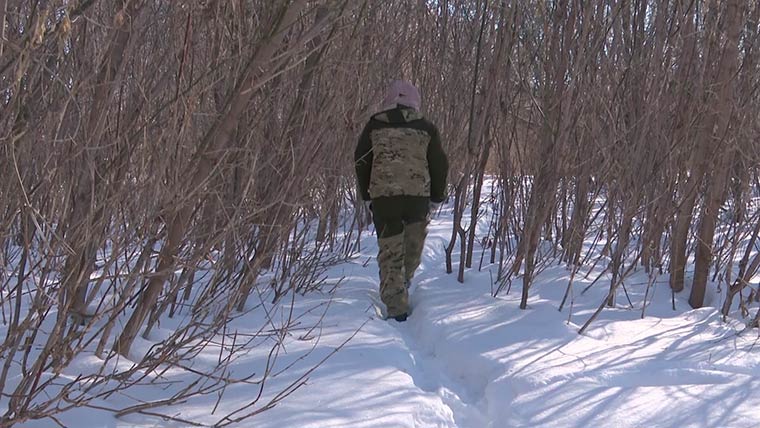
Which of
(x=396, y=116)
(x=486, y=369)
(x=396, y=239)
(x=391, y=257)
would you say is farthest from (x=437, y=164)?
(x=486, y=369)

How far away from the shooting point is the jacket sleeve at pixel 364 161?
486 centimetres

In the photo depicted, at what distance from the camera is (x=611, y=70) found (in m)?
5.16

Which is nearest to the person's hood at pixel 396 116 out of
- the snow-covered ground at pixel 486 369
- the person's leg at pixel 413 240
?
the person's leg at pixel 413 240

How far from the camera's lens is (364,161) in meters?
4.92

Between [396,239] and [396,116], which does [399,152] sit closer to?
[396,116]

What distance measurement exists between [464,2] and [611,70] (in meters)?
2.18

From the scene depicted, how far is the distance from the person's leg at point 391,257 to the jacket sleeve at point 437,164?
0.33 meters

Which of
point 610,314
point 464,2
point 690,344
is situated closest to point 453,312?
point 610,314

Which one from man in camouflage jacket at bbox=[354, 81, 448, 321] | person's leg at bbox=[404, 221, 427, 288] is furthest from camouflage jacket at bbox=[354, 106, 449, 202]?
person's leg at bbox=[404, 221, 427, 288]

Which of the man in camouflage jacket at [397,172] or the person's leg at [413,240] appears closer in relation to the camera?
the man in camouflage jacket at [397,172]

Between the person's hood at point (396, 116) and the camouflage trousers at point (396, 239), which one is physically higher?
the person's hood at point (396, 116)

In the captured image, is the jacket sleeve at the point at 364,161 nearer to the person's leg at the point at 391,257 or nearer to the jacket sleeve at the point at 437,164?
the person's leg at the point at 391,257

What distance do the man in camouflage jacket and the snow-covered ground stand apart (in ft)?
0.91

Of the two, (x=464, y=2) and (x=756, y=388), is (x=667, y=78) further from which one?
(x=464, y=2)
